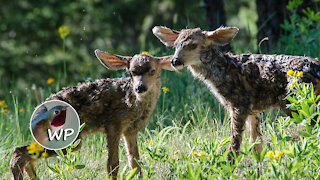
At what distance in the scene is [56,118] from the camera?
4.67 metres

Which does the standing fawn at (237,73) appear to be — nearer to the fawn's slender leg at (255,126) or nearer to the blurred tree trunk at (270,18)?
the fawn's slender leg at (255,126)

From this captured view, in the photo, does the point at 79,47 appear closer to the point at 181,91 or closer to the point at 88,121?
the point at 181,91

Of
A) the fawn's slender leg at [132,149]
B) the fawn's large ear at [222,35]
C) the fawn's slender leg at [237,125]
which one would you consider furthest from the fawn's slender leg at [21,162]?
the fawn's large ear at [222,35]

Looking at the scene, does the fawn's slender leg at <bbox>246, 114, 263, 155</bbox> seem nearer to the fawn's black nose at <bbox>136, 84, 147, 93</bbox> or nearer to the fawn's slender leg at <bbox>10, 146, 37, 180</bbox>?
the fawn's black nose at <bbox>136, 84, 147, 93</bbox>

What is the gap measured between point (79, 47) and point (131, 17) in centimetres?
166

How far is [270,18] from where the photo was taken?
7883 mm

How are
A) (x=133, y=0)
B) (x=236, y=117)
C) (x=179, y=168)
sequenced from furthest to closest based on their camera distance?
(x=133, y=0) → (x=236, y=117) → (x=179, y=168)

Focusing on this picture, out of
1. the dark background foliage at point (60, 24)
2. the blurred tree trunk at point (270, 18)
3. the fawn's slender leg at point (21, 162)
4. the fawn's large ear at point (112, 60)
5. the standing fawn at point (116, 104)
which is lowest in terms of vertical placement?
the fawn's slender leg at point (21, 162)

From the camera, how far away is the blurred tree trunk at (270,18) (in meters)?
7.81

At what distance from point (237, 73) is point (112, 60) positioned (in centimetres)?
127

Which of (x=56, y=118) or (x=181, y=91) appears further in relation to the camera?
(x=181, y=91)

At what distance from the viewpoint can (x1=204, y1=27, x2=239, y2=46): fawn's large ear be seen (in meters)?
4.61

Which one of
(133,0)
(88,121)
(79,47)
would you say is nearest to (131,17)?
(133,0)

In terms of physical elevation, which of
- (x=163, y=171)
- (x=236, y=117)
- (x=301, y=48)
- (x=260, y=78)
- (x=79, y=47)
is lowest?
(x=163, y=171)
